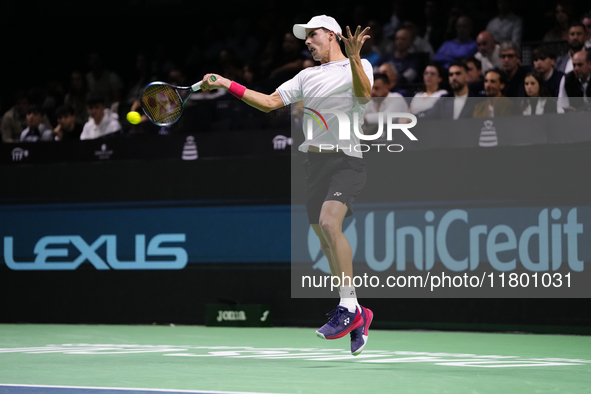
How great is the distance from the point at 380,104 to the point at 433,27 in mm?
3194

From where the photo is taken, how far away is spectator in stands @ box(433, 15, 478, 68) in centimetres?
1053

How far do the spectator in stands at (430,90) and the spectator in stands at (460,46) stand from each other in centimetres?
135

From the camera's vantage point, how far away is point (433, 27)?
11773 mm

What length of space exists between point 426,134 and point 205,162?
2.35 metres

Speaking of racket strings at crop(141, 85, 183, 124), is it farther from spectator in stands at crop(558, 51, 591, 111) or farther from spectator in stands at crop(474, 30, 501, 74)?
spectator in stands at crop(474, 30, 501, 74)

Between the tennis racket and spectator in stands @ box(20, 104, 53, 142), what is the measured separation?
5220 millimetres

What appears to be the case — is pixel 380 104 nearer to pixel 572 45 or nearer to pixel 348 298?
pixel 572 45

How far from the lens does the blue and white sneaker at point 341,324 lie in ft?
17.7

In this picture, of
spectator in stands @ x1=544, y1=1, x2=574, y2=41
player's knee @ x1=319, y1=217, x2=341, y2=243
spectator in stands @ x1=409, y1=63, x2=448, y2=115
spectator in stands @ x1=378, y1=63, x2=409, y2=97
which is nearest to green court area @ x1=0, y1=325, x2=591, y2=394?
player's knee @ x1=319, y1=217, x2=341, y2=243

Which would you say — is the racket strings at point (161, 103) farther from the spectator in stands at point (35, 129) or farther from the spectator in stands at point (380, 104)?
the spectator in stands at point (35, 129)

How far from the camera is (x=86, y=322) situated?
31.8ft

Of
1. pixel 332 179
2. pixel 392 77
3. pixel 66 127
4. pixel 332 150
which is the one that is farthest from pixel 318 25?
pixel 66 127

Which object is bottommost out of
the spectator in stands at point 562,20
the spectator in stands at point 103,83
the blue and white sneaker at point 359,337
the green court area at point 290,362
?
the green court area at point 290,362

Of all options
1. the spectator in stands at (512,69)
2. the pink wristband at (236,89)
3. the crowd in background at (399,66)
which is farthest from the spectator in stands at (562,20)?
the pink wristband at (236,89)
